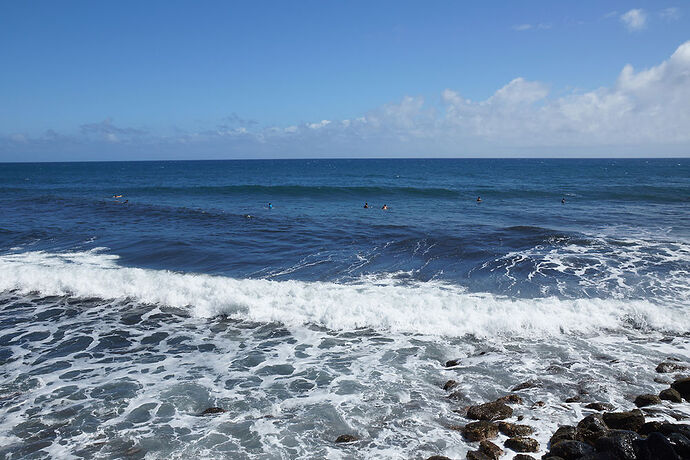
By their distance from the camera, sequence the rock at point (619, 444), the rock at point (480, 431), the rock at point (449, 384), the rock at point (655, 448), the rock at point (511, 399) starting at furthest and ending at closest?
the rock at point (449, 384) < the rock at point (511, 399) < the rock at point (480, 431) < the rock at point (619, 444) < the rock at point (655, 448)

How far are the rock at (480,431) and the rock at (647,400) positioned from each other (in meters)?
3.36

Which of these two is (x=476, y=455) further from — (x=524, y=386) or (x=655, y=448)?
(x=524, y=386)

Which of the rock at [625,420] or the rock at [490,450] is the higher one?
the rock at [625,420]

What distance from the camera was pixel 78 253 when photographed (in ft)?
72.5

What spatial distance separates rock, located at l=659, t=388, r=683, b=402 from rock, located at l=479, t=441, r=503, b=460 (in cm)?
434

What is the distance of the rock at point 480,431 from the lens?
793 centimetres

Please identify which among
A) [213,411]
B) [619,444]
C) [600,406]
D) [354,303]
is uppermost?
[619,444]

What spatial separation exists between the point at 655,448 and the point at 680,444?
0.55m

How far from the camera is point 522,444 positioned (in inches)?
299

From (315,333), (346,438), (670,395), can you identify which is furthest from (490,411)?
(315,333)

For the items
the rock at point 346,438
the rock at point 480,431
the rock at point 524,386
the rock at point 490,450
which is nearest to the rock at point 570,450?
the rock at point 490,450

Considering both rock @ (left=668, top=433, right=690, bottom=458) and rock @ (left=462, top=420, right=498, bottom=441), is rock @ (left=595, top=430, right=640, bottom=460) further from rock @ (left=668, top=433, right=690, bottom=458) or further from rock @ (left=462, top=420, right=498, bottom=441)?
rock @ (left=462, top=420, right=498, bottom=441)

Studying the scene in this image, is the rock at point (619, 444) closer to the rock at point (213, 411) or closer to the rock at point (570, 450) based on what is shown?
the rock at point (570, 450)

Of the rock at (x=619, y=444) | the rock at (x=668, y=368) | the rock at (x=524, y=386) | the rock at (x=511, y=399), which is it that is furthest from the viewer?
the rock at (x=668, y=368)
